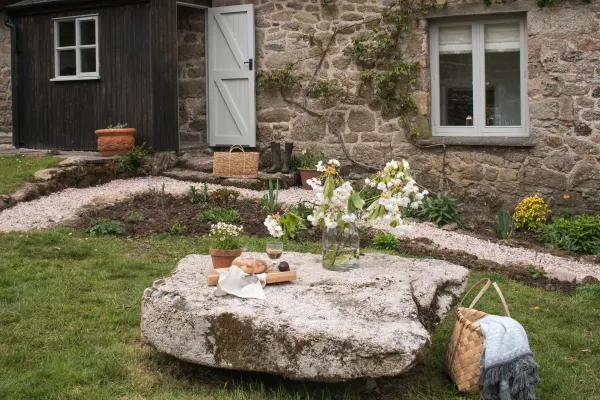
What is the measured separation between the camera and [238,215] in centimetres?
930

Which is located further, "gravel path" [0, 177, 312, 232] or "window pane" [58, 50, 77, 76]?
"window pane" [58, 50, 77, 76]

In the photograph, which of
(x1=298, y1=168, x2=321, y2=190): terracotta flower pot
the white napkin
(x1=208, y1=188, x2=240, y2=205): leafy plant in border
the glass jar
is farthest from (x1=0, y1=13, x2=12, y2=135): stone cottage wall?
the white napkin

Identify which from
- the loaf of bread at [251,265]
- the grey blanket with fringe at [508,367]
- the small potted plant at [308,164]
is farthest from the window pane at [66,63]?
the grey blanket with fringe at [508,367]

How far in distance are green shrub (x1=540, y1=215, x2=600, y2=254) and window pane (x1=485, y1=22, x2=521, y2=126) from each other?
205cm

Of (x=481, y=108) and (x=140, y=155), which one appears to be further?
(x=140, y=155)

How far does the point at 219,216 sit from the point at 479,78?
14.5 ft

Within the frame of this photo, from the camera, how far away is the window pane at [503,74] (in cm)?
1070

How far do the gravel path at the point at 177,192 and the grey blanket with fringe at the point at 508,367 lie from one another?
3.41 metres

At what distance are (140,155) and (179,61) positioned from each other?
2.30 meters

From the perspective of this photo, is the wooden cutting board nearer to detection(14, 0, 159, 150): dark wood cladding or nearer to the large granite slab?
the large granite slab

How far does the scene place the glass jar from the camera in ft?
16.3

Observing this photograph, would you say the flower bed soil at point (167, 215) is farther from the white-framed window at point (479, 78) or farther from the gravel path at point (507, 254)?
the white-framed window at point (479, 78)

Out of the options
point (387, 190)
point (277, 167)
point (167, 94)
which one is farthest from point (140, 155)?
point (387, 190)

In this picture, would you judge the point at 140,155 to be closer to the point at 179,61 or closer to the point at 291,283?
the point at 179,61
